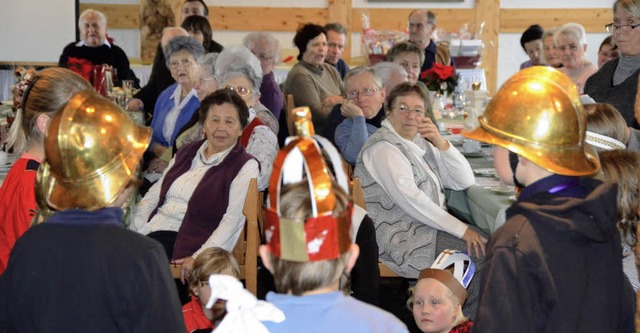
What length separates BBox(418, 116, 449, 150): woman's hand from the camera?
4.05 m

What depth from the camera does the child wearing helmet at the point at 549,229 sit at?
1979mm

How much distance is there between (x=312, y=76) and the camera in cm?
664

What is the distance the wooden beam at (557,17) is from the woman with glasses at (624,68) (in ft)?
25.3

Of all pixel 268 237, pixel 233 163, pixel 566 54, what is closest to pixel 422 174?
pixel 233 163

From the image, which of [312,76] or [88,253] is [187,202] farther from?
[312,76]

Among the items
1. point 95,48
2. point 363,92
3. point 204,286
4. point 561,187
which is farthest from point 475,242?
point 95,48

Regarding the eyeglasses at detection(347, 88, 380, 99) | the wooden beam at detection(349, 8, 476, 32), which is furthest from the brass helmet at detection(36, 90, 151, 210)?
the wooden beam at detection(349, 8, 476, 32)

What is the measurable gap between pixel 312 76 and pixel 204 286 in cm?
338

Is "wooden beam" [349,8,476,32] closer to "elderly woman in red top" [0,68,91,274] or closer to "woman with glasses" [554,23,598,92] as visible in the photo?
"woman with glasses" [554,23,598,92]

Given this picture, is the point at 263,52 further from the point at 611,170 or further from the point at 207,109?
the point at 611,170

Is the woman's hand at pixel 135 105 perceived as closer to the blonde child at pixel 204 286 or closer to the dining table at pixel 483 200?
the dining table at pixel 483 200

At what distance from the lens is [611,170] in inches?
95.4

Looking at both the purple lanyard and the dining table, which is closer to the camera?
the purple lanyard

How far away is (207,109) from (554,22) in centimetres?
885
